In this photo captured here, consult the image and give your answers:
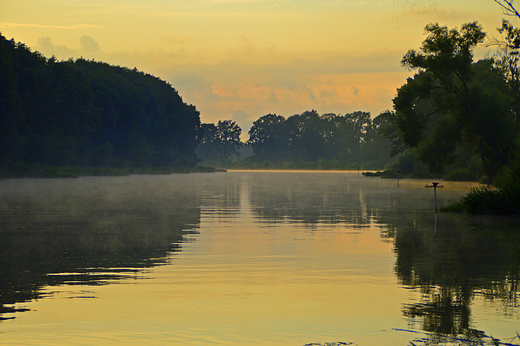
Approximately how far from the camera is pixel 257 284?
10852 mm

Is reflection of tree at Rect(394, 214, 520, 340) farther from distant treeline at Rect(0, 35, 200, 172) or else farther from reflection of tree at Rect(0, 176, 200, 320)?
distant treeline at Rect(0, 35, 200, 172)

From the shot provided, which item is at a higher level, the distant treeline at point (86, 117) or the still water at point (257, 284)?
the distant treeline at point (86, 117)

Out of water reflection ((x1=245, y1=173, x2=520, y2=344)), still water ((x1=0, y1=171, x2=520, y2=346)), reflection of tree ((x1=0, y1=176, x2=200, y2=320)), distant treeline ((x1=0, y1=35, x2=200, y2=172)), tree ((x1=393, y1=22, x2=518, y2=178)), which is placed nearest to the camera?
still water ((x1=0, y1=171, x2=520, y2=346))

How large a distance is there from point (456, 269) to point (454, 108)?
35.9 m

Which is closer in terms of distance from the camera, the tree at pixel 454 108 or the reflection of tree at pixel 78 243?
the reflection of tree at pixel 78 243

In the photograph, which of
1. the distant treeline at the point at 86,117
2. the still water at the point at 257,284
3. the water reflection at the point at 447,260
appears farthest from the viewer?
the distant treeline at the point at 86,117

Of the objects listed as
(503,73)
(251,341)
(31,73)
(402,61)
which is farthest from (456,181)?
(251,341)

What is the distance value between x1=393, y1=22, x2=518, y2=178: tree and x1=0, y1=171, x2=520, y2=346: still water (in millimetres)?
24966

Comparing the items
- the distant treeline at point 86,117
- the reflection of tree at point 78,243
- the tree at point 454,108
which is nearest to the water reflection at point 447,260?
the reflection of tree at point 78,243

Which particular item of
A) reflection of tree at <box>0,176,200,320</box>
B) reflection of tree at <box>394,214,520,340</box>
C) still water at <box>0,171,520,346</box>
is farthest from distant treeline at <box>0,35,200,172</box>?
reflection of tree at <box>394,214,520,340</box>

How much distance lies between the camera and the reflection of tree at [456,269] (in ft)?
28.0

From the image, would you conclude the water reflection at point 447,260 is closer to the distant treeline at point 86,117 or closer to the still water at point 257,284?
the still water at point 257,284

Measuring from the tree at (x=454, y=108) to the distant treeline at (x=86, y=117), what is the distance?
2205 inches

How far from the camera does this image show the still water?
24.9 ft
